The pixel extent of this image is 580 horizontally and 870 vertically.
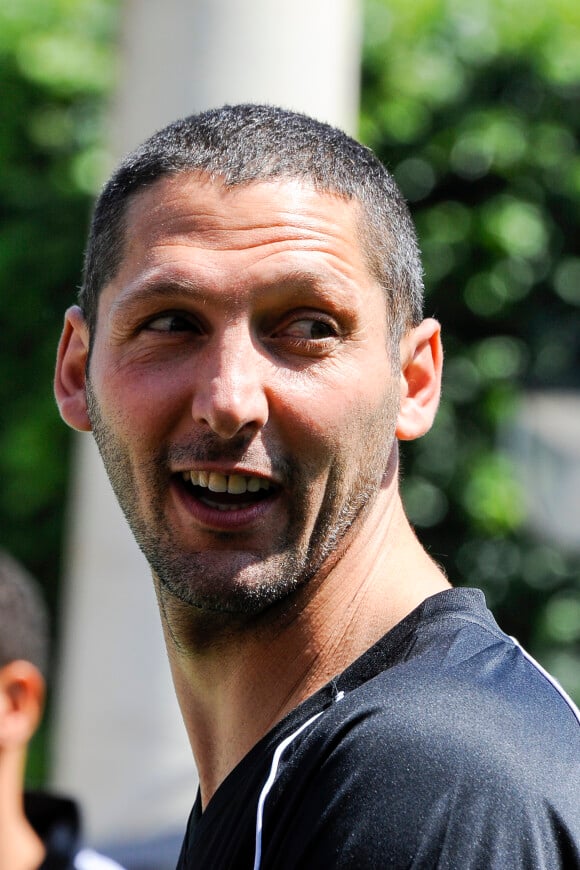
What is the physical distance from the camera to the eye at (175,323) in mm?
2145

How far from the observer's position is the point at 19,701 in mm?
3793

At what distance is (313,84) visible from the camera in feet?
17.4

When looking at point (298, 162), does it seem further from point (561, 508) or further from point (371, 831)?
point (561, 508)

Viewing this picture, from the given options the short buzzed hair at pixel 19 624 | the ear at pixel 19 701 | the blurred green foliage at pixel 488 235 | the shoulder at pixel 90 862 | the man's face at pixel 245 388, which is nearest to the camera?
the man's face at pixel 245 388

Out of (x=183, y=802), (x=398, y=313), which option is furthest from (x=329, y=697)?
(x=183, y=802)

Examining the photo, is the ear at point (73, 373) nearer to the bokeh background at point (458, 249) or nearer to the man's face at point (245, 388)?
the man's face at point (245, 388)

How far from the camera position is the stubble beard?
2.07m

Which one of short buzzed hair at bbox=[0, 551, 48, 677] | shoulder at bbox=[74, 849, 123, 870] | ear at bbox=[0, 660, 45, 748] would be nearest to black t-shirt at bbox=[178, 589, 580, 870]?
shoulder at bbox=[74, 849, 123, 870]

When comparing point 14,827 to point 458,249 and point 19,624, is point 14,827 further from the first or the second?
point 458,249

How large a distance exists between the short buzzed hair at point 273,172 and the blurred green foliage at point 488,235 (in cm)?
484

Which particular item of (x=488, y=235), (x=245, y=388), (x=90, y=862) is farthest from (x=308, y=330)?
(x=488, y=235)

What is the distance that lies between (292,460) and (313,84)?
11.6 ft

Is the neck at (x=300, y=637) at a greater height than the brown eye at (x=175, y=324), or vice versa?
the brown eye at (x=175, y=324)

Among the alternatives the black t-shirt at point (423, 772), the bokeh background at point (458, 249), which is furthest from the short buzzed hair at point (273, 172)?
the bokeh background at point (458, 249)
